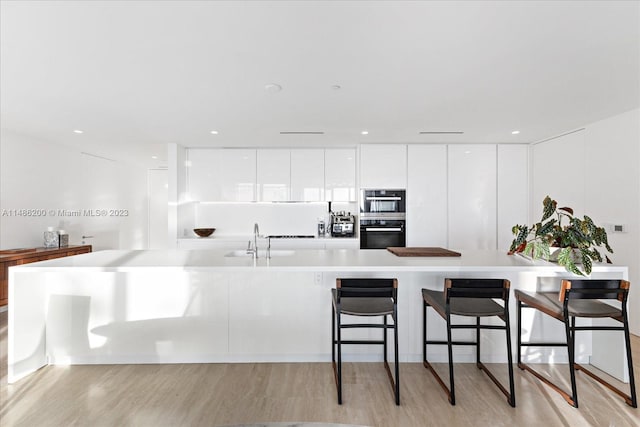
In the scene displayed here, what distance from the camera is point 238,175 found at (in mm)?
4895

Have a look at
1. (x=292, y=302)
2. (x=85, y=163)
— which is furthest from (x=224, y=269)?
(x=85, y=163)

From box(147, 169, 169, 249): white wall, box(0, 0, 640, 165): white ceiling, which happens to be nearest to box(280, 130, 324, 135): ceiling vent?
box(0, 0, 640, 165): white ceiling

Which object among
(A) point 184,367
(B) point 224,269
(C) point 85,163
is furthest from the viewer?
(C) point 85,163

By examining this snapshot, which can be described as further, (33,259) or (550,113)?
(33,259)

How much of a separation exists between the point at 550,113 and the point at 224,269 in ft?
11.7

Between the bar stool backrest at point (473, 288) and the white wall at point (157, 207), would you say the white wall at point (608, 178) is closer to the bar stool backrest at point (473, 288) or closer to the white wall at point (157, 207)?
the bar stool backrest at point (473, 288)

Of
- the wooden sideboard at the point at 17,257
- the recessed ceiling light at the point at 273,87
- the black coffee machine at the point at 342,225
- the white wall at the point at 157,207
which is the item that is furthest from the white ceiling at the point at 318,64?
the white wall at the point at 157,207

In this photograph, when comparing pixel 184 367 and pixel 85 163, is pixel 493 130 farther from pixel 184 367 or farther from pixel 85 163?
pixel 85 163

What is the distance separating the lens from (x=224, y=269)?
221cm

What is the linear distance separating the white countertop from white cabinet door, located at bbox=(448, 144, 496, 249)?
196cm

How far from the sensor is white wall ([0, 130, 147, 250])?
409 centimetres

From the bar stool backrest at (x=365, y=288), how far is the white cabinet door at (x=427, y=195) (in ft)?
8.93

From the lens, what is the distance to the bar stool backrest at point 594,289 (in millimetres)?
1931

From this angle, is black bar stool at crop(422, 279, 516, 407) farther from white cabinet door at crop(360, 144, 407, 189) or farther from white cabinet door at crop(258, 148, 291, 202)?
white cabinet door at crop(258, 148, 291, 202)
